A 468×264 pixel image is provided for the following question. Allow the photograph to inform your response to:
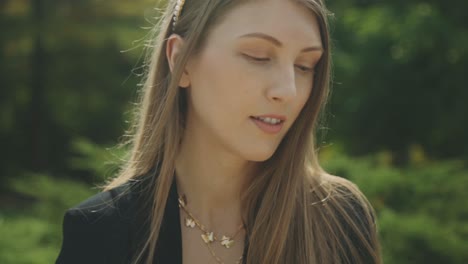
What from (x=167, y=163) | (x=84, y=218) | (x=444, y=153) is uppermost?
(x=167, y=163)

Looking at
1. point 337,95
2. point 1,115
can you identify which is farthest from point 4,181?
point 337,95

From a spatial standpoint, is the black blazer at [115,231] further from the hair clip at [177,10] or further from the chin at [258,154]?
the hair clip at [177,10]

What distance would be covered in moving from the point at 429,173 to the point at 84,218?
2488 millimetres

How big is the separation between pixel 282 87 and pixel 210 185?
1.49ft

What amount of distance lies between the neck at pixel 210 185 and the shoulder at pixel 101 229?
0.17m

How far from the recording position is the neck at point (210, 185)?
227 cm

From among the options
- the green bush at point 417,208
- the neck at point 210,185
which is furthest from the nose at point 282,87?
the green bush at point 417,208

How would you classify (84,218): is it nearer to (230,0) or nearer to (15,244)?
(230,0)

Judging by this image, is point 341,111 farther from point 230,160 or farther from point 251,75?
point 251,75

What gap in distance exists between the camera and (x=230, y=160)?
223 centimetres

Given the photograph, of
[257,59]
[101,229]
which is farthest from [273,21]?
[101,229]

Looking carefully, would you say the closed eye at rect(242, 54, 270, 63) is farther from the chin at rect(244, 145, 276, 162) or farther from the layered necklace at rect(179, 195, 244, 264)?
the layered necklace at rect(179, 195, 244, 264)

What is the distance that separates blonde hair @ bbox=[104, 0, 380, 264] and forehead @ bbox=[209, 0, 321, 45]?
0.03 m

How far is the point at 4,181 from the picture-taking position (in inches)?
378
